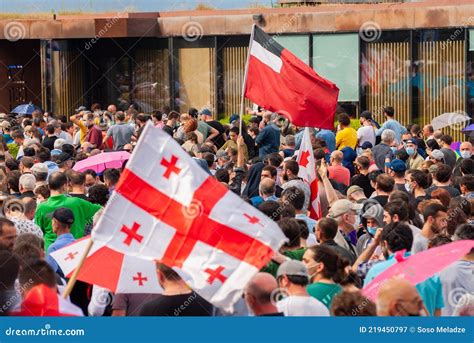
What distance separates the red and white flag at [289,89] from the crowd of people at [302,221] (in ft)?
1.67

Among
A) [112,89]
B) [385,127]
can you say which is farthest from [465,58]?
[112,89]

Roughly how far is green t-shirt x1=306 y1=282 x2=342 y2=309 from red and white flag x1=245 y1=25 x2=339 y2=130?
838 cm

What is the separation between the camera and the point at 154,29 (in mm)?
32156

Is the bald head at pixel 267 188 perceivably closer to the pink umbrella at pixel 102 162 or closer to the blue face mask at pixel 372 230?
the blue face mask at pixel 372 230

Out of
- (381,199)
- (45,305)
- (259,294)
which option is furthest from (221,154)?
(45,305)

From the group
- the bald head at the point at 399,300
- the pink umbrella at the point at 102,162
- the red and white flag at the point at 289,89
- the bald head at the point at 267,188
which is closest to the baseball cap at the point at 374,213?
the bald head at the point at 267,188

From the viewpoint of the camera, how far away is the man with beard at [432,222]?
1079cm

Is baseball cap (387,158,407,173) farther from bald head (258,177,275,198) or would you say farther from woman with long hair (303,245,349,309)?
woman with long hair (303,245,349,309)

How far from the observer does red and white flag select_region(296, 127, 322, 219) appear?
47.4ft

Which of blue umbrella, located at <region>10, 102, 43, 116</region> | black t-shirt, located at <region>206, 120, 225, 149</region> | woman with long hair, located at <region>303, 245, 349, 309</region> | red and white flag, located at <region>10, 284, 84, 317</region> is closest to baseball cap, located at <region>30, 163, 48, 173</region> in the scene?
woman with long hair, located at <region>303, 245, 349, 309</region>

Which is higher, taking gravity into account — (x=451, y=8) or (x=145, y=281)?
(x=451, y=8)

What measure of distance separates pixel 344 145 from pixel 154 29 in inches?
500

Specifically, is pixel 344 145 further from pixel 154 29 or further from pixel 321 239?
pixel 154 29

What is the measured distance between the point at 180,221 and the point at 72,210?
4.92m
